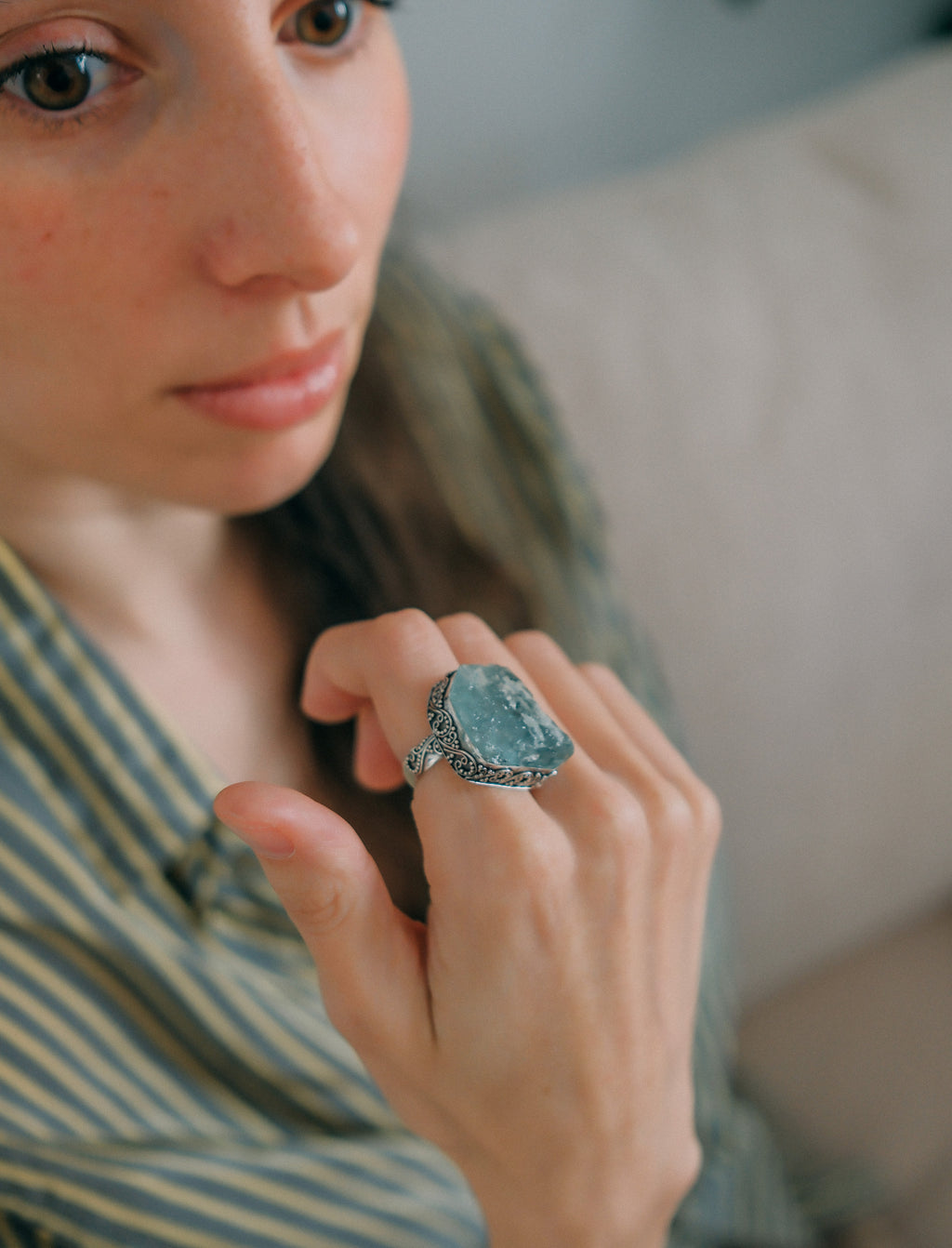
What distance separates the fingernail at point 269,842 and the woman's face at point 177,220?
0.75ft

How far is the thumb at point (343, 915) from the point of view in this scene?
1.22 ft

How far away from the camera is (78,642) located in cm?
61

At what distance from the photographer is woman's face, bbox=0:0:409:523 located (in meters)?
0.42

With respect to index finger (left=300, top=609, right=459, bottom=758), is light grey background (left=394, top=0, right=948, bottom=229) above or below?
above

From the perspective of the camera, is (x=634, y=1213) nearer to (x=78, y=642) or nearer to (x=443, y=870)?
(x=443, y=870)

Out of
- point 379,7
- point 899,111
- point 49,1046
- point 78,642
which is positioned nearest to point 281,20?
point 379,7

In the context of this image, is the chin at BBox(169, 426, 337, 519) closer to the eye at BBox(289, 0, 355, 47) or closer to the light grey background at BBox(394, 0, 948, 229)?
the eye at BBox(289, 0, 355, 47)

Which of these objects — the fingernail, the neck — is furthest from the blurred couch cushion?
the fingernail

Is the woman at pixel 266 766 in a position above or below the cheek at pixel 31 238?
below

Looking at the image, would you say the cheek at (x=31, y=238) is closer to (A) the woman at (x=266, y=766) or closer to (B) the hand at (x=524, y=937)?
(A) the woman at (x=266, y=766)

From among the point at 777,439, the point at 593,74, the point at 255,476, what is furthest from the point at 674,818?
the point at 593,74

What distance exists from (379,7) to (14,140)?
24cm

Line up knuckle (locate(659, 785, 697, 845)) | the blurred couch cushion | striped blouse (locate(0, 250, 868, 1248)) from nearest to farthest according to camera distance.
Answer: knuckle (locate(659, 785, 697, 845))
striped blouse (locate(0, 250, 868, 1248))
the blurred couch cushion

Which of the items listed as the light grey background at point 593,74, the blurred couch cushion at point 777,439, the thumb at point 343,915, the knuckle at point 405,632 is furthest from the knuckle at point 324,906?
the light grey background at point 593,74
